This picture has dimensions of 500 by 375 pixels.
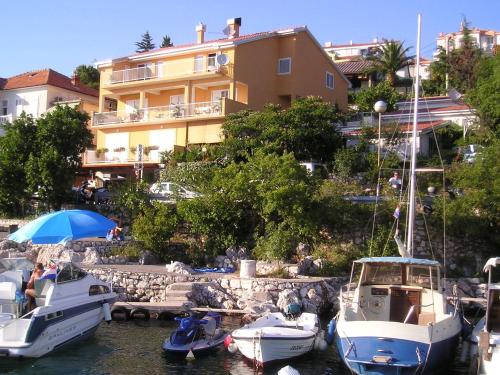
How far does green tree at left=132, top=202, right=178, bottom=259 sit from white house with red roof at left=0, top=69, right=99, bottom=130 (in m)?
26.5

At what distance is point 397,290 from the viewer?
55.4 feet

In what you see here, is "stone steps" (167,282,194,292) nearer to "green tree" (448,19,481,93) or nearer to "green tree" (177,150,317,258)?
"green tree" (177,150,317,258)

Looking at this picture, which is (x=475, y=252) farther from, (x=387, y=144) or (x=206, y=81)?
(x=206, y=81)

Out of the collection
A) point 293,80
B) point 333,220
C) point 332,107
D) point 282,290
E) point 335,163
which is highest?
point 293,80

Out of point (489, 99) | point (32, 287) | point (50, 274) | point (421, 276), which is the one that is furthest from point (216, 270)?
point (489, 99)

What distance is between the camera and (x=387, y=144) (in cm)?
3359

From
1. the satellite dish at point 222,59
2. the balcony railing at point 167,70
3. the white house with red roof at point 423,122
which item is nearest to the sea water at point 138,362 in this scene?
the white house with red roof at point 423,122

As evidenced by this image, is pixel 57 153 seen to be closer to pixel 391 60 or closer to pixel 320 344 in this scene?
pixel 320 344

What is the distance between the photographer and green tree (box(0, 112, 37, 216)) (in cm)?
3319

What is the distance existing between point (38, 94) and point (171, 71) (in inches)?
680

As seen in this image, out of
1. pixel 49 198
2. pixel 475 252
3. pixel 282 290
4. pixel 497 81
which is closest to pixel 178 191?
pixel 49 198

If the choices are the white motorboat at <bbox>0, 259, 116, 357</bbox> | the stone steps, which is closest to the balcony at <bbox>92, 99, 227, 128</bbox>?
the stone steps

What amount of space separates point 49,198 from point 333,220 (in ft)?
53.0

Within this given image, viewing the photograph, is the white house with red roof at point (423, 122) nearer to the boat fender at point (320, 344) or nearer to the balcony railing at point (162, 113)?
the balcony railing at point (162, 113)
